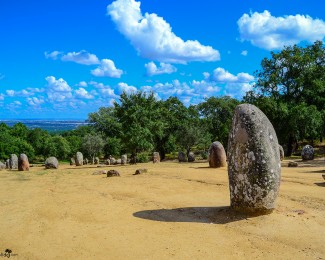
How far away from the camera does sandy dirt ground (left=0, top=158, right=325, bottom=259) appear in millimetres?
8125

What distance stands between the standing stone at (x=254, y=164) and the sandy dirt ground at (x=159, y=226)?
19.7 inches

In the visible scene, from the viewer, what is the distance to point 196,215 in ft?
36.0

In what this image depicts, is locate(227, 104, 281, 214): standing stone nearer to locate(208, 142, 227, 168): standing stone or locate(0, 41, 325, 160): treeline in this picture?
locate(208, 142, 227, 168): standing stone

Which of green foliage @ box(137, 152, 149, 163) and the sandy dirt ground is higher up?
green foliage @ box(137, 152, 149, 163)

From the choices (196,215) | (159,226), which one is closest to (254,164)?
(196,215)

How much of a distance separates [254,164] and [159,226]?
334 centimetres

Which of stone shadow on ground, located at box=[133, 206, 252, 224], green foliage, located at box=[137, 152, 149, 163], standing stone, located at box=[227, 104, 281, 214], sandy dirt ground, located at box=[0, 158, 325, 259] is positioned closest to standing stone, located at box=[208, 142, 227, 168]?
sandy dirt ground, located at box=[0, 158, 325, 259]

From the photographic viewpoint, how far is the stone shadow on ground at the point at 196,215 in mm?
10391

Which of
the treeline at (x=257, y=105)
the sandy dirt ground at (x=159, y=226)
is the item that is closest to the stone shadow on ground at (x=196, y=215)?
the sandy dirt ground at (x=159, y=226)

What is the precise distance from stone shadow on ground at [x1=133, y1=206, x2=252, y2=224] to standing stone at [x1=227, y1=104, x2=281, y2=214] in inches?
16.3

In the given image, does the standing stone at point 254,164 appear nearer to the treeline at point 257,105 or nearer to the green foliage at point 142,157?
the treeline at point 257,105

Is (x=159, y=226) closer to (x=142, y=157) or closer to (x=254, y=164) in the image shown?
(x=254, y=164)

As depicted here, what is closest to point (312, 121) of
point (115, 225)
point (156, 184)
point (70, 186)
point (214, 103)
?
→ point (214, 103)

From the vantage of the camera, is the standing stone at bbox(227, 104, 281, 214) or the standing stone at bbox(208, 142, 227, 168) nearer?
the standing stone at bbox(227, 104, 281, 214)
